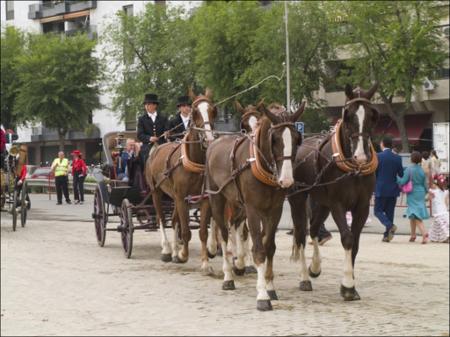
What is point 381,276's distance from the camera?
10188 millimetres

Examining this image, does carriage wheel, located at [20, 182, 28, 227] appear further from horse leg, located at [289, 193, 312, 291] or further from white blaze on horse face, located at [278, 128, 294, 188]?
white blaze on horse face, located at [278, 128, 294, 188]

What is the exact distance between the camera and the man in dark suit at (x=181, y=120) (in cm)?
1149

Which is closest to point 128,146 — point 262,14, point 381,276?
point 381,276

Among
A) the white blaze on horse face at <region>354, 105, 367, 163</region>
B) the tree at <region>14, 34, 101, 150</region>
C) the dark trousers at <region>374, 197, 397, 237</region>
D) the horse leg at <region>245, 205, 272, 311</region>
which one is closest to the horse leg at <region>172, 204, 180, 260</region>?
the tree at <region>14, 34, 101, 150</region>

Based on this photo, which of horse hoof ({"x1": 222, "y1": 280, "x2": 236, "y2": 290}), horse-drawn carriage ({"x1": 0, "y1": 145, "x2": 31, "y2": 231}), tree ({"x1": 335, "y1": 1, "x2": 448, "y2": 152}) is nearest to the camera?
horse hoof ({"x1": 222, "y1": 280, "x2": 236, "y2": 290})

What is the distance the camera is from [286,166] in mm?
→ 7566

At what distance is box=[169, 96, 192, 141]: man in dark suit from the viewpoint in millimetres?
11492

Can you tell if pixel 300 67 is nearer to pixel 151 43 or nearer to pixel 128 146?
pixel 151 43

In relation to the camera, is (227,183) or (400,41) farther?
(400,41)

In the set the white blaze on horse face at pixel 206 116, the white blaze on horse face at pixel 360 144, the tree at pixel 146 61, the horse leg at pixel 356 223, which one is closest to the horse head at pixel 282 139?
the white blaze on horse face at pixel 360 144

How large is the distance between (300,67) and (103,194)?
14068mm

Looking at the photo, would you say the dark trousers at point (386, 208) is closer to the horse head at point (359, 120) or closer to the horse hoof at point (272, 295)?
the horse hoof at point (272, 295)

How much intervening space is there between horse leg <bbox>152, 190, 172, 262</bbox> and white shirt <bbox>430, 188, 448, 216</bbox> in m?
5.17

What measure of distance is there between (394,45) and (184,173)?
16600 millimetres
